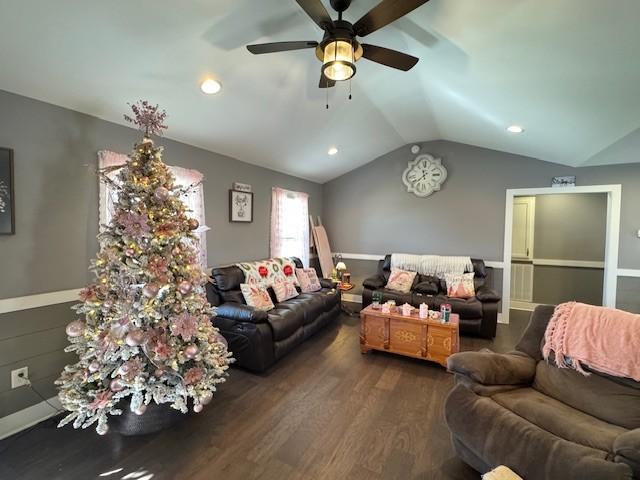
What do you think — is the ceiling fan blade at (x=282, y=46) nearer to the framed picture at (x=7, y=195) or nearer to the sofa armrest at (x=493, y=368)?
the framed picture at (x=7, y=195)

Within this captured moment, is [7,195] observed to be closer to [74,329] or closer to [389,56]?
[74,329]

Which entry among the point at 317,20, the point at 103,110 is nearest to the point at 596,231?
the point at 317,20

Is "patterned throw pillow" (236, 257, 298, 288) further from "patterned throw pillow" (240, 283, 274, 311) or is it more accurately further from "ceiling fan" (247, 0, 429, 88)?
"ceiling fan" (247, 0, 429, 88)

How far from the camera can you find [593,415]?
1.56 meters

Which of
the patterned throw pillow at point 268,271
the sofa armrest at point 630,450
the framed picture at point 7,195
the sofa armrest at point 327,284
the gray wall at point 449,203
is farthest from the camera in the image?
the sofa armrest at point 327,284

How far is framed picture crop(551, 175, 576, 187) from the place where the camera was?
409 centimetres

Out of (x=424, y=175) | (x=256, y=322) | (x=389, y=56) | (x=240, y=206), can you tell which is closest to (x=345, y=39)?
(x=389, y=56)

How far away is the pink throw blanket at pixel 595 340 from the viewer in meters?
1.56

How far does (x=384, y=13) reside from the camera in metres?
1.47

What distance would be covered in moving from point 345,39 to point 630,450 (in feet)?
7.36

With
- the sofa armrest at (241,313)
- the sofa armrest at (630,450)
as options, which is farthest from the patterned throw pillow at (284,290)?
the sofa armrest at (630,450)

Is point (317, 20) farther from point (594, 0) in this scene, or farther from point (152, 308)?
point (152, 308)

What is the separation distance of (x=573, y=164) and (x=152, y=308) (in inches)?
205

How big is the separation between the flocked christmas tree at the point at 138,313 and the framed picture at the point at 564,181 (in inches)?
190
